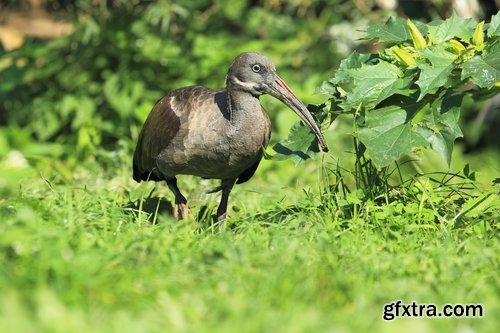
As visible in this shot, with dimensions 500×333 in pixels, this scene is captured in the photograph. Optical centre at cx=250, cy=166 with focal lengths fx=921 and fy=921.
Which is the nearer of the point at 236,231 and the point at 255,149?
the point at 236,231

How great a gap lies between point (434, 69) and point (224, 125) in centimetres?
151

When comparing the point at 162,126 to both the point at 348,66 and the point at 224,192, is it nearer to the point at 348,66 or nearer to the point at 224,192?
the point at 224,192

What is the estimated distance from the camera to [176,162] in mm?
6426

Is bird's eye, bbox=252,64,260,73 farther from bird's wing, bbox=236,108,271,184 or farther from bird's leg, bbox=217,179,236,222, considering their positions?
bird's leg, bbox=217,179,236,222

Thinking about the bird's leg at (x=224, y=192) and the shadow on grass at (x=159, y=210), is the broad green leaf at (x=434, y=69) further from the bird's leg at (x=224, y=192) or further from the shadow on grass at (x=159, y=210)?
the bird's leg at (x=224, y=192)

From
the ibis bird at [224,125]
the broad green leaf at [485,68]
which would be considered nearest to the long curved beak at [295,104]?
the ibis bird at [224,125]

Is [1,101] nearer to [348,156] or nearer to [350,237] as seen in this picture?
[348,156]

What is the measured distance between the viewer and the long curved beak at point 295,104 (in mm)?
5965

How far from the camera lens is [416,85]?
19.0 ft

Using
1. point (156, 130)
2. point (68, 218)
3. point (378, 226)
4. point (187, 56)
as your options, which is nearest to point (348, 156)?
point (187, 56)

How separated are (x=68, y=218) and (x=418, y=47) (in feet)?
7.87

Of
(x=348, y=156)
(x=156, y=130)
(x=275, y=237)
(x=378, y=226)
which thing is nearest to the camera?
(x=275, y=237)

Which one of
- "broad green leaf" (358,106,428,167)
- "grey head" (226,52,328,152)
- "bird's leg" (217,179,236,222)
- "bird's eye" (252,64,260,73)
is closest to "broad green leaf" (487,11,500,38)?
"broad green leaf" (358,106,428,167)

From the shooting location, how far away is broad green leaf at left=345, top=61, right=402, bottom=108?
225 inches
